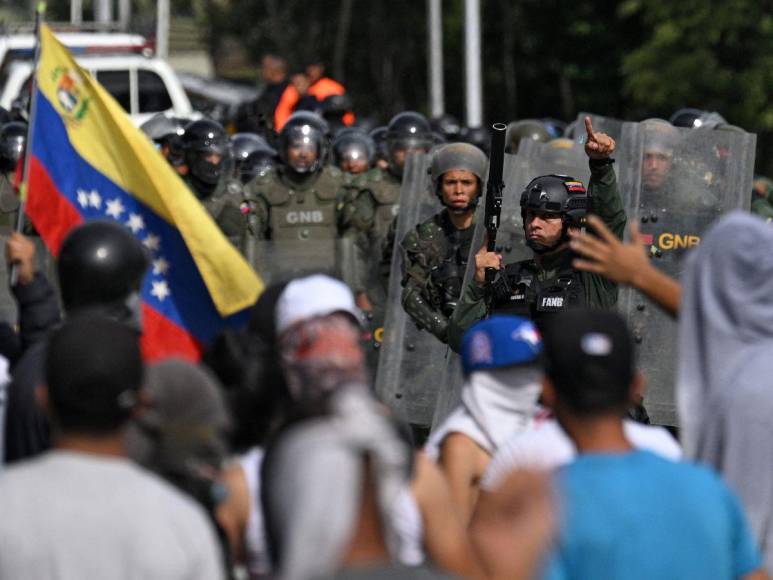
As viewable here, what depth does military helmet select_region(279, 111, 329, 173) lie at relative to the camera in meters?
12.6

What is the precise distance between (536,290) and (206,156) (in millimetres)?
5002

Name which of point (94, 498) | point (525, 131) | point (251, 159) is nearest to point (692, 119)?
point (525, 131)

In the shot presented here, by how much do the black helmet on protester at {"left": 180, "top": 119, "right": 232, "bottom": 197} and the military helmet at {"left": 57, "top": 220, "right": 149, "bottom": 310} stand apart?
7279mm

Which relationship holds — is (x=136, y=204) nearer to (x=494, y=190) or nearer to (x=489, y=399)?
(x=489, y=399)

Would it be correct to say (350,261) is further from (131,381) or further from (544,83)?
(544,83)

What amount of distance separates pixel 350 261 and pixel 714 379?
23.0ft

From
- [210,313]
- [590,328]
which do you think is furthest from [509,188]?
[590,328]

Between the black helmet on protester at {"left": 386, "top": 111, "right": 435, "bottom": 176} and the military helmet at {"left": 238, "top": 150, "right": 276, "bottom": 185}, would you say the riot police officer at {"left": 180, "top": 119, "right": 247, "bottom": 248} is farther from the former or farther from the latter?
the black helmet on protester at {"left": 386, "top": 111, "right": 435, "bottom": 176}

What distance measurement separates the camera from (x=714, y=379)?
4.43 metres

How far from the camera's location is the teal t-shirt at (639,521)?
378 centimetres

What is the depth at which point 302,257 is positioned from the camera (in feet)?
36.4

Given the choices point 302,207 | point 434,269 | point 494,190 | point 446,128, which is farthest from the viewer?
point 446,128

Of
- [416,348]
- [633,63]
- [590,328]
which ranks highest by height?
[633,63]

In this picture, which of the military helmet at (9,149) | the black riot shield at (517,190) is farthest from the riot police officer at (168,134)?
the black riot shield at (517,190)
